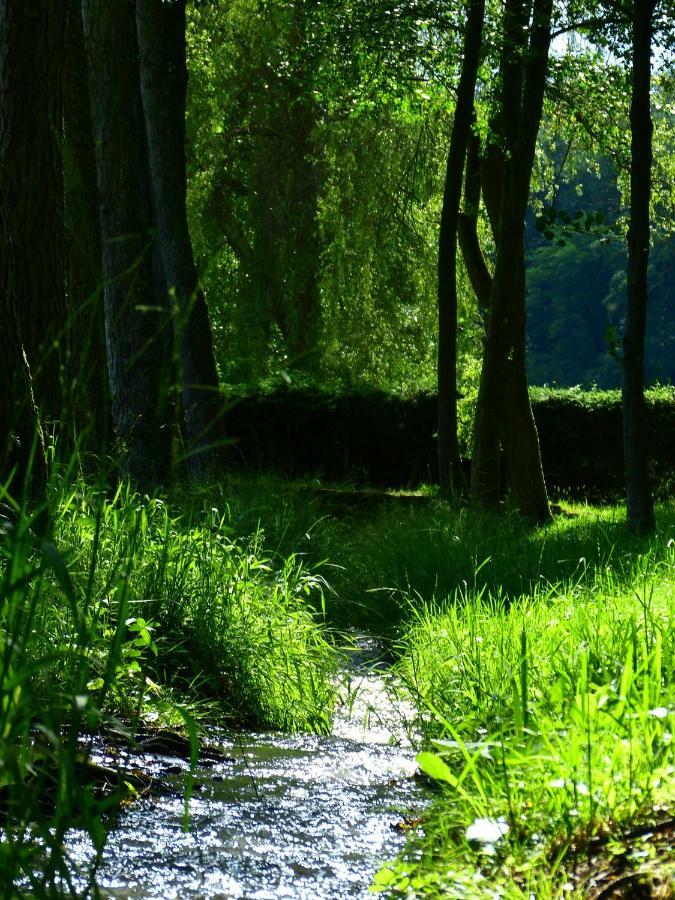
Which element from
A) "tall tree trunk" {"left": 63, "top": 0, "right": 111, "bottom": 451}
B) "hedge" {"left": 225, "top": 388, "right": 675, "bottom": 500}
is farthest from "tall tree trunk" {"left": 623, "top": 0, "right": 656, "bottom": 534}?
"hedge" {"left": 225, "top": 388, "right": 675, "bottom": 500}

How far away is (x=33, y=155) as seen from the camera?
16.4ft

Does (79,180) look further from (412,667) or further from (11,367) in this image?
(412,667)

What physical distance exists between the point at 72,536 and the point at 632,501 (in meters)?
5.31

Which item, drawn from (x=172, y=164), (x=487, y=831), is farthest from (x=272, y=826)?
(x=172, y=164)

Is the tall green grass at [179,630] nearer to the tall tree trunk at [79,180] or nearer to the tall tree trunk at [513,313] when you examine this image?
the tall tree trunk at [79,180]

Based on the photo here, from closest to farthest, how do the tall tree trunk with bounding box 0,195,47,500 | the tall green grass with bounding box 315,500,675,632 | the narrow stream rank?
the narrow stream → the tall tree trunk with bounding box 0,195,47,500 → the tall green grass with bounding box 315,500,675,632

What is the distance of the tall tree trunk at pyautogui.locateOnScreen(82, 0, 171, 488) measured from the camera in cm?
884

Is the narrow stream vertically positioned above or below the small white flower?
below

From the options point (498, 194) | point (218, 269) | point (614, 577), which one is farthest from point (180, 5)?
point (218, 269)

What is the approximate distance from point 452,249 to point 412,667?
6767 millimetres

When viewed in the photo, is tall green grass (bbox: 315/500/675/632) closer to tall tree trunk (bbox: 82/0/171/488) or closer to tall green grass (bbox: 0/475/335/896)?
tall green grass (bbox: 0/475/335/896)

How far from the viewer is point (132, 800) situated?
321cm

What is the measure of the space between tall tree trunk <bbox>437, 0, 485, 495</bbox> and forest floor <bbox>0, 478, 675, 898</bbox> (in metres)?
2.25

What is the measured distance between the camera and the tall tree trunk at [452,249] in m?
10.8
